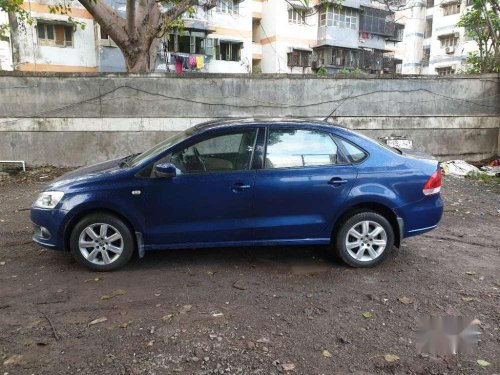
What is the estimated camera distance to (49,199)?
418cm

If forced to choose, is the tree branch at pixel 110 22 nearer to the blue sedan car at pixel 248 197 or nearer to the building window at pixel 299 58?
the blue sedan car at pixel 248 197

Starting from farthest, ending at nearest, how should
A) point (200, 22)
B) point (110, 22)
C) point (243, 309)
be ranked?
point (200, 22) < point (110, 22) < point (243, 309)

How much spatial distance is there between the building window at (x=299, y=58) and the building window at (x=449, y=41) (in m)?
14.3

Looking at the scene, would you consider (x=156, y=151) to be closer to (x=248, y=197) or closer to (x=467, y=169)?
(x=248, y=197)

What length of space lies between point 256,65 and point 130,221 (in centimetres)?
3194

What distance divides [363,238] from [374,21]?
35200mm

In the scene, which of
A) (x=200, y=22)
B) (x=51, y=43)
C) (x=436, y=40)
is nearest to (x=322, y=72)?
(x=200, y=22)

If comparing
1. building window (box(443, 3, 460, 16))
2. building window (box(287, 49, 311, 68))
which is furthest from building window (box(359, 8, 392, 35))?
building window (box(443, 3, 460, 16))

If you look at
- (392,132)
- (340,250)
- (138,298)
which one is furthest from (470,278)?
(392,132)

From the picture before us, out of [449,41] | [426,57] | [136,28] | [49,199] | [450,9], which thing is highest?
[450,9]

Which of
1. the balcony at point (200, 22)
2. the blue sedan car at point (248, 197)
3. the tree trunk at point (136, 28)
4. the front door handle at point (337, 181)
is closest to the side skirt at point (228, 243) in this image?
the blue sedan car at point (248, 197)

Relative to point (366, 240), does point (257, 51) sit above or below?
above

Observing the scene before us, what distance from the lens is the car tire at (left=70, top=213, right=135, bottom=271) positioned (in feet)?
13.6

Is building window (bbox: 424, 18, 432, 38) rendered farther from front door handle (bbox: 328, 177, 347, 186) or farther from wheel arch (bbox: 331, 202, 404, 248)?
front door handle (bbox: 328, 177, 347, 186)
